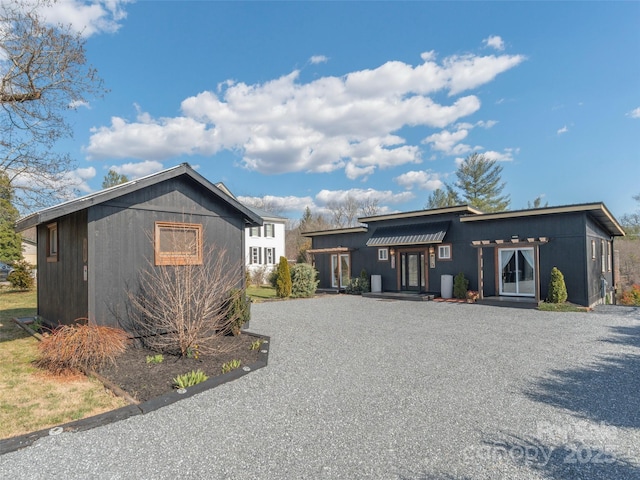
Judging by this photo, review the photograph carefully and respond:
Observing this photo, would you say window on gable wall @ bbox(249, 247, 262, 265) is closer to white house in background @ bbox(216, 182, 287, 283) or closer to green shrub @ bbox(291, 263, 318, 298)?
white house in background @ bbox(216, 182, 287, 283)

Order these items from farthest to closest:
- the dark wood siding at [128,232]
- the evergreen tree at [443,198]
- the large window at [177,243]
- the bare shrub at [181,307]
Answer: the evergreen tree at [443,198] → the large window at [177,243] → the dark wood siding at [128,232] → the bare shrub at [181,307]

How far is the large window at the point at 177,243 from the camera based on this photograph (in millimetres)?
7102

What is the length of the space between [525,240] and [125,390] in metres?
13.1

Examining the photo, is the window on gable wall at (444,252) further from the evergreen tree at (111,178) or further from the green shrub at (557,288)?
the evergreen tree at (111,178)

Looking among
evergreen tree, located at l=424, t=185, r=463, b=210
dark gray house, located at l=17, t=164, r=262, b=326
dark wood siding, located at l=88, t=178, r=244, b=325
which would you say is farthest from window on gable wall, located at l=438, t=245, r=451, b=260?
evergreen tree, located at l=424, t=185, r=463, b=210

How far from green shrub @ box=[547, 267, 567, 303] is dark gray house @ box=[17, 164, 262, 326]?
35.9 ft

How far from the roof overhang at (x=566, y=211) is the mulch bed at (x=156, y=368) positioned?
11339 millimetres

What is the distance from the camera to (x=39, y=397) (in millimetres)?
4496

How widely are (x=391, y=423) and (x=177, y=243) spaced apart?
5.67 meters

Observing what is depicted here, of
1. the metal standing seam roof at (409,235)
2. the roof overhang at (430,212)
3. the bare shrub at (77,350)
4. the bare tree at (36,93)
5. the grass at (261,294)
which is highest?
the bare tree at (36,93)

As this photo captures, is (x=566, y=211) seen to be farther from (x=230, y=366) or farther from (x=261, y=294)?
(x=261, y=294)

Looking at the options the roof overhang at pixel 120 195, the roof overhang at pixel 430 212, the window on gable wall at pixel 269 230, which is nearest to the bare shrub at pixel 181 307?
the roof overhang at pixel 120 195

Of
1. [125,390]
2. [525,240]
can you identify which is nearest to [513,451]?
[125,390]

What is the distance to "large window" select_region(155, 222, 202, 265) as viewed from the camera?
7.10m
